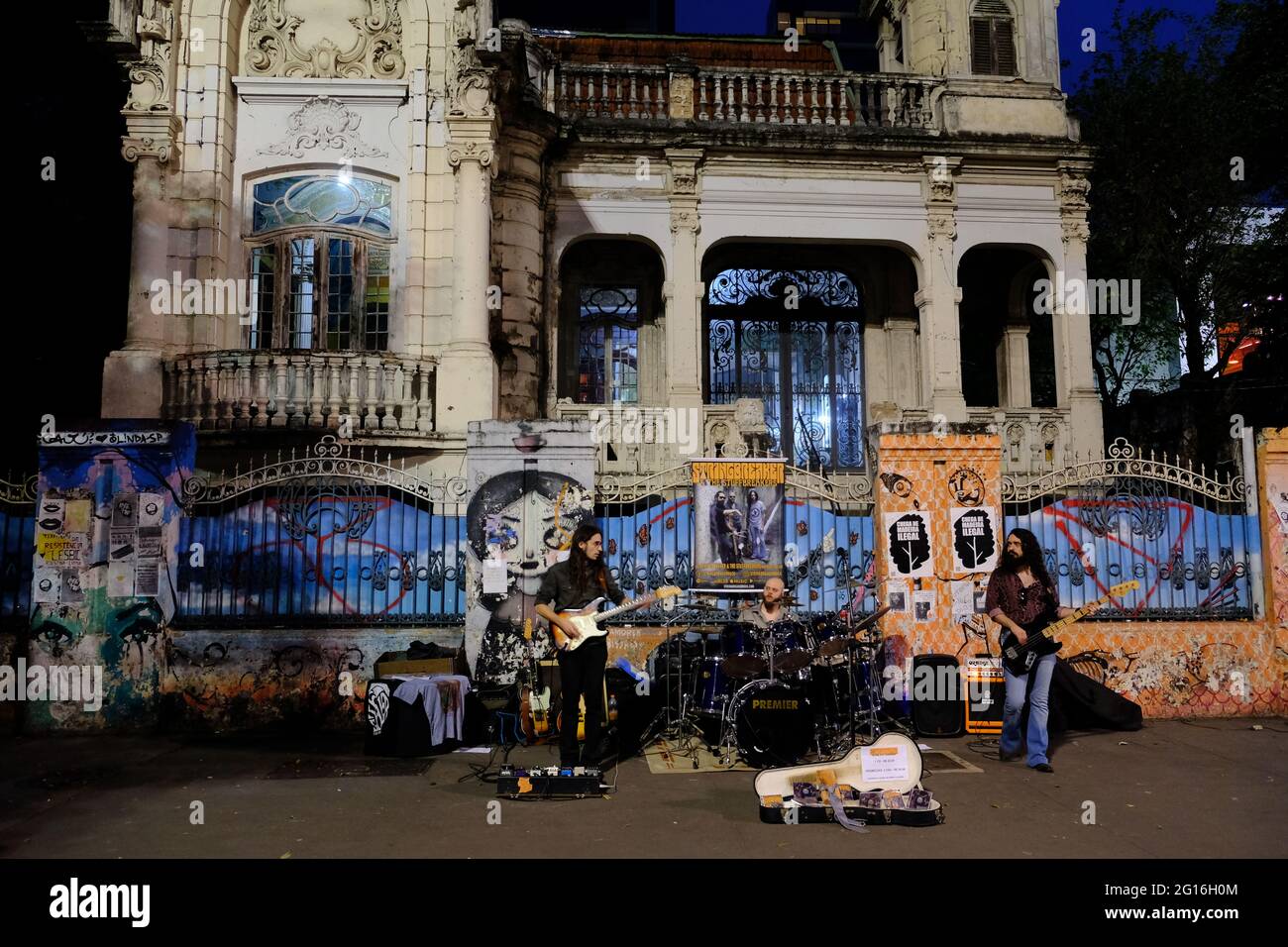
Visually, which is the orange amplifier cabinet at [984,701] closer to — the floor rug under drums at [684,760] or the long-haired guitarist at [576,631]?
the floor rug under drums at [684,760]

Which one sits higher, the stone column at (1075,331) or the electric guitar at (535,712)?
the stone column at (1075,331)

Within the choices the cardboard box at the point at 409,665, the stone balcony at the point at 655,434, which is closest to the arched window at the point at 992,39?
the stone balcony at the point at 655,434

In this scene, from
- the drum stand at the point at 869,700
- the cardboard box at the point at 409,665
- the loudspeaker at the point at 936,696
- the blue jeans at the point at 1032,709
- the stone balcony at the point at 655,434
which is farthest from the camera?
the stone balcony at the point at 655,434

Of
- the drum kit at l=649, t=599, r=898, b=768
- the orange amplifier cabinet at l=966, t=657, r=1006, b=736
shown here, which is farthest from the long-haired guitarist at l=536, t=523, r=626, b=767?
the orange amplifier cabinet at l=966, t=657, r=1006, b=736

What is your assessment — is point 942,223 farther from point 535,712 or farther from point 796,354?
point 535,712

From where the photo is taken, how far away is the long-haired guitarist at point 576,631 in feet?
23.8

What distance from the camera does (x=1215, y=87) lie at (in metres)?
20.1

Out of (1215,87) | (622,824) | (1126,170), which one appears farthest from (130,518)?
(1215,87)

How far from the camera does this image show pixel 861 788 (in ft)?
19.5

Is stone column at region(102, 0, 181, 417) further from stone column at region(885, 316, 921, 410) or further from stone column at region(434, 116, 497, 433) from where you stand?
stone column at region(885, 316, 921, 410)

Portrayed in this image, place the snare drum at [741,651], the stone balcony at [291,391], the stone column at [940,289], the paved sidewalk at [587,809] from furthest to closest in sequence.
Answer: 1. the stone column at [940,289]
2. the stone balcony at [291,391]
3. the snare drum at [741,651]
4. the paved sidewalk at [587,809]

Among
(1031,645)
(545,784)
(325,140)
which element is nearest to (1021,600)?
(1031,645)

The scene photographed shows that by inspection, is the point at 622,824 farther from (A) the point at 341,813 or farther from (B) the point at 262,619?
(B) the point at 262,619

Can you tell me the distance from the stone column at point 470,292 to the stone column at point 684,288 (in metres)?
3.62
